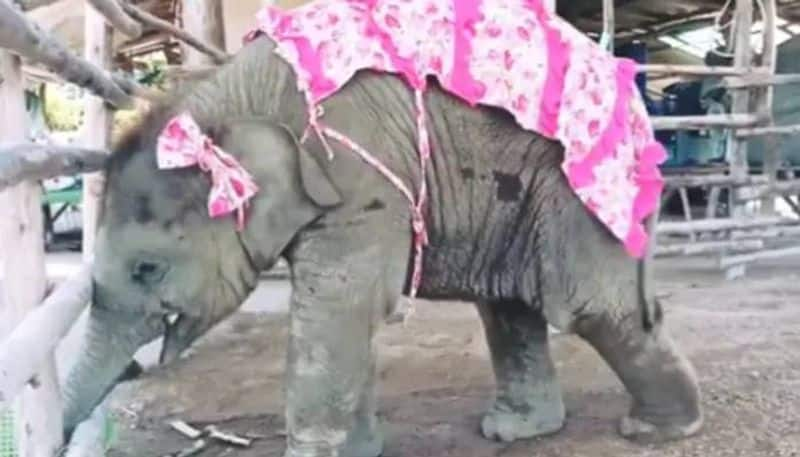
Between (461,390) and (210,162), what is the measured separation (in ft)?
5.58

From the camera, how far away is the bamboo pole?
174cm

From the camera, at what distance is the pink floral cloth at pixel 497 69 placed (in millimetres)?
2766

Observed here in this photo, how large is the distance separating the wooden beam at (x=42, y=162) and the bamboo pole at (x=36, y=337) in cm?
26

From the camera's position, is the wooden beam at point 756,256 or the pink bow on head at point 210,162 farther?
the wooden beam at point 756,256

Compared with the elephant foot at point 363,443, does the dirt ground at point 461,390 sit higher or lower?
lower

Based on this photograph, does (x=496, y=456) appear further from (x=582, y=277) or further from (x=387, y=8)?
(x=387, y=8)

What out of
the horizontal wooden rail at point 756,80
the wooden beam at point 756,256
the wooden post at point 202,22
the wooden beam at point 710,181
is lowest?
the wooden beam at point 756,256

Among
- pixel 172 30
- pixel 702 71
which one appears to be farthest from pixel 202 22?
pixel 702 71

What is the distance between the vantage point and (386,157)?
281 centimetres

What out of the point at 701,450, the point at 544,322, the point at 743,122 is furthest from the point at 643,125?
the point at 743,122

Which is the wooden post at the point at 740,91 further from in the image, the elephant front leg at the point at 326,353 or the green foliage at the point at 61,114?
the green foliage at the point at 61,114

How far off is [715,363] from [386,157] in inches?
78.4

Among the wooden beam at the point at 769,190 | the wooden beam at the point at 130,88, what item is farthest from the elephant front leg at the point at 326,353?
the wooden beam at the point at 769,190

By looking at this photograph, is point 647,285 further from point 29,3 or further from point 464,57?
point 29,3
